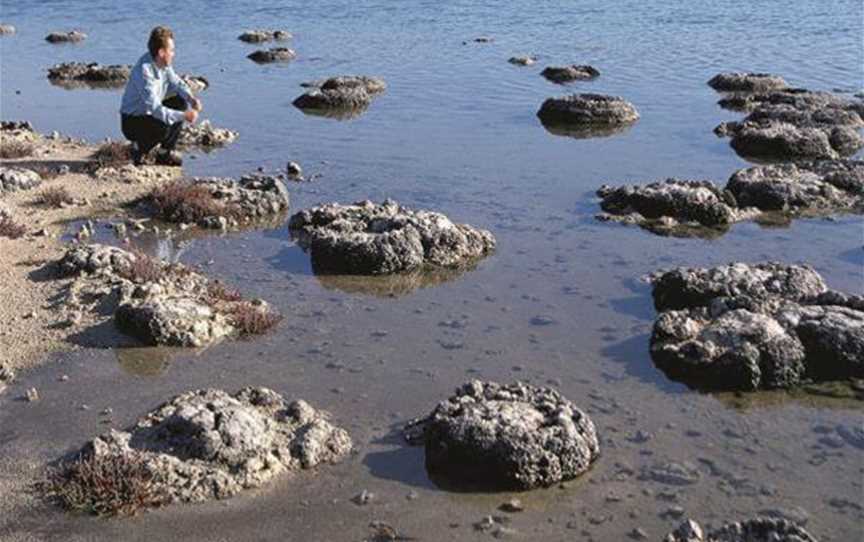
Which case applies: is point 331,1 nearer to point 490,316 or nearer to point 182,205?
point 182,205

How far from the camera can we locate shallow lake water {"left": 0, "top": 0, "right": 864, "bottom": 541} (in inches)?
389

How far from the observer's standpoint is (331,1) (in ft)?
200

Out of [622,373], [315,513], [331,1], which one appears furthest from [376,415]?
[331,1]

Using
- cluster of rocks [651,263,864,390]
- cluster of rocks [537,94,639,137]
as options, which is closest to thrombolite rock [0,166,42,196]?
cluster of rocks [651,263,864,390]

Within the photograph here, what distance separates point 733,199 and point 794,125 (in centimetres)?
818

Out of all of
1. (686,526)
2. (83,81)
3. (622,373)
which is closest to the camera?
(686,526)

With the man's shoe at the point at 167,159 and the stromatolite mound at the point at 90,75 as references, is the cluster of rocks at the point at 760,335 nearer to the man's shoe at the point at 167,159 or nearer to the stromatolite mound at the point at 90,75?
the man's shoe at the point at 167,159

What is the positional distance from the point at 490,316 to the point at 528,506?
4992 mm

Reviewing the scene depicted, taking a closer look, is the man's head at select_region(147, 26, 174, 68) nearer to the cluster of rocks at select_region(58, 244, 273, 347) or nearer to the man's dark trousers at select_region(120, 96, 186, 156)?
the man's dark trousers at select_region(120, 96, 186, 156)

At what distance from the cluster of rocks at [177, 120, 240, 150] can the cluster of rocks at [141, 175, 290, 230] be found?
15.1ft

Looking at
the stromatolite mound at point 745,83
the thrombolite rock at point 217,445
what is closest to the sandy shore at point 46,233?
the thrombolite rock at point 217,445

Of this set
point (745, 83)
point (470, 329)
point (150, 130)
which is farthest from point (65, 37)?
point (470, 329)

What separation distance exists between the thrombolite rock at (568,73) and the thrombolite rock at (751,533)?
92.0ft

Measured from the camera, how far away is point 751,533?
8852mm
